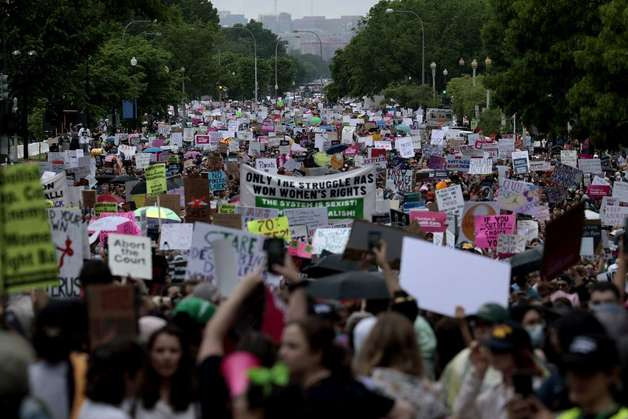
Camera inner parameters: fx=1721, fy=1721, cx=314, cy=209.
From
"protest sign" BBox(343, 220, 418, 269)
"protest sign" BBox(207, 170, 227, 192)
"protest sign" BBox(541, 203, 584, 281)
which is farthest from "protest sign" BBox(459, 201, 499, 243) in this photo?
"protest sign" BBox(207, 170, 227, 192)

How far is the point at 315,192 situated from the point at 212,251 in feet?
22.4

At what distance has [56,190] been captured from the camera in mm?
22000

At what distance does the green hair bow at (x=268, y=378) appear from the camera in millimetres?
5402

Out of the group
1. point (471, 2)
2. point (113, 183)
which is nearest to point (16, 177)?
point (113, 183)

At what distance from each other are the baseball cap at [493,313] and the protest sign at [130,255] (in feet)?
19.1

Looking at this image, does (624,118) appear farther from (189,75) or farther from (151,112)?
(189,75)

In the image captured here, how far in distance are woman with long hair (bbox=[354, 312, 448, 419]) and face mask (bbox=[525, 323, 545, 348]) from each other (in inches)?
72.8

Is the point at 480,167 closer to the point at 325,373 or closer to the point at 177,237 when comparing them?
the point at 177,237

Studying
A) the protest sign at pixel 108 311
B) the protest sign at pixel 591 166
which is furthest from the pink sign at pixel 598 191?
the protest sign at pixel 108 311

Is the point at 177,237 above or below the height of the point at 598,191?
above

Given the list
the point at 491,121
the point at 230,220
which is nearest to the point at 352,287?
the point at 230,220

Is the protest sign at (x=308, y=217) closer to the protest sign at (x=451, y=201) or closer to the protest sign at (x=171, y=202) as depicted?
the protest sign at (x=451, y=201)

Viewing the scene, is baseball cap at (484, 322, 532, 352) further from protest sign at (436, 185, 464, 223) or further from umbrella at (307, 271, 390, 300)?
protest sign at (436, 185, 464, 223)

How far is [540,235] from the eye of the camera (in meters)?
21.3
